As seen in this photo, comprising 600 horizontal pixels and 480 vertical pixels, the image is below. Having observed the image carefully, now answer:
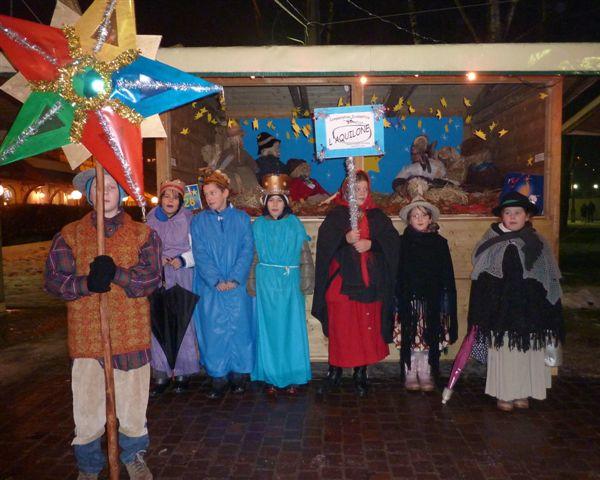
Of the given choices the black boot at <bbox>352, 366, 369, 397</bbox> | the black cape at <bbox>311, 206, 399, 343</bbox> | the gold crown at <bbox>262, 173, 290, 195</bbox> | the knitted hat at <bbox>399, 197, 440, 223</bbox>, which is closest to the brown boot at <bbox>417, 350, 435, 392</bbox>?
the black cape at <bbox>311, 206, 399, 343</bbox>

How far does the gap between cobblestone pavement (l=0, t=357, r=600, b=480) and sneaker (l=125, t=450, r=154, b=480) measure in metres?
0.17

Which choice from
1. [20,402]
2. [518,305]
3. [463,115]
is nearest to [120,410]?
[20,402]

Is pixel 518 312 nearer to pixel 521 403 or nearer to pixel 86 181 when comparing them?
pixel 521 403

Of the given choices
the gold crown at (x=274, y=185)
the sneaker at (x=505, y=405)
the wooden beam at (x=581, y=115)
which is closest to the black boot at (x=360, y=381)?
the sneaker at (x=505, y=405)

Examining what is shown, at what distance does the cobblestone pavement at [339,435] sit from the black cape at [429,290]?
26.3 inches

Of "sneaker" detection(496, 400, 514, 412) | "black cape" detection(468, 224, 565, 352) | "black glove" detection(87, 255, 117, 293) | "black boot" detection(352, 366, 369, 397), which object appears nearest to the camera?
"black glove" detection(87, 255, 117, 293)

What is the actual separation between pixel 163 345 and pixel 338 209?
7.48ft

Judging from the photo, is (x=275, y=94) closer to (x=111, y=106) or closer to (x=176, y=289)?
(x=176, y=289)

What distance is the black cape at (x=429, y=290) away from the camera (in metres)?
4.38

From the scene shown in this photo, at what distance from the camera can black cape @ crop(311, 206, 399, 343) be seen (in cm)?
443

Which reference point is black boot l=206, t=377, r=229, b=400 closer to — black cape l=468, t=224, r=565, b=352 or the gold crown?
the gold crown

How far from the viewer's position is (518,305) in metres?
4.01

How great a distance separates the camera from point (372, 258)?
447 centimetres

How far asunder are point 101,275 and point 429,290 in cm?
307
